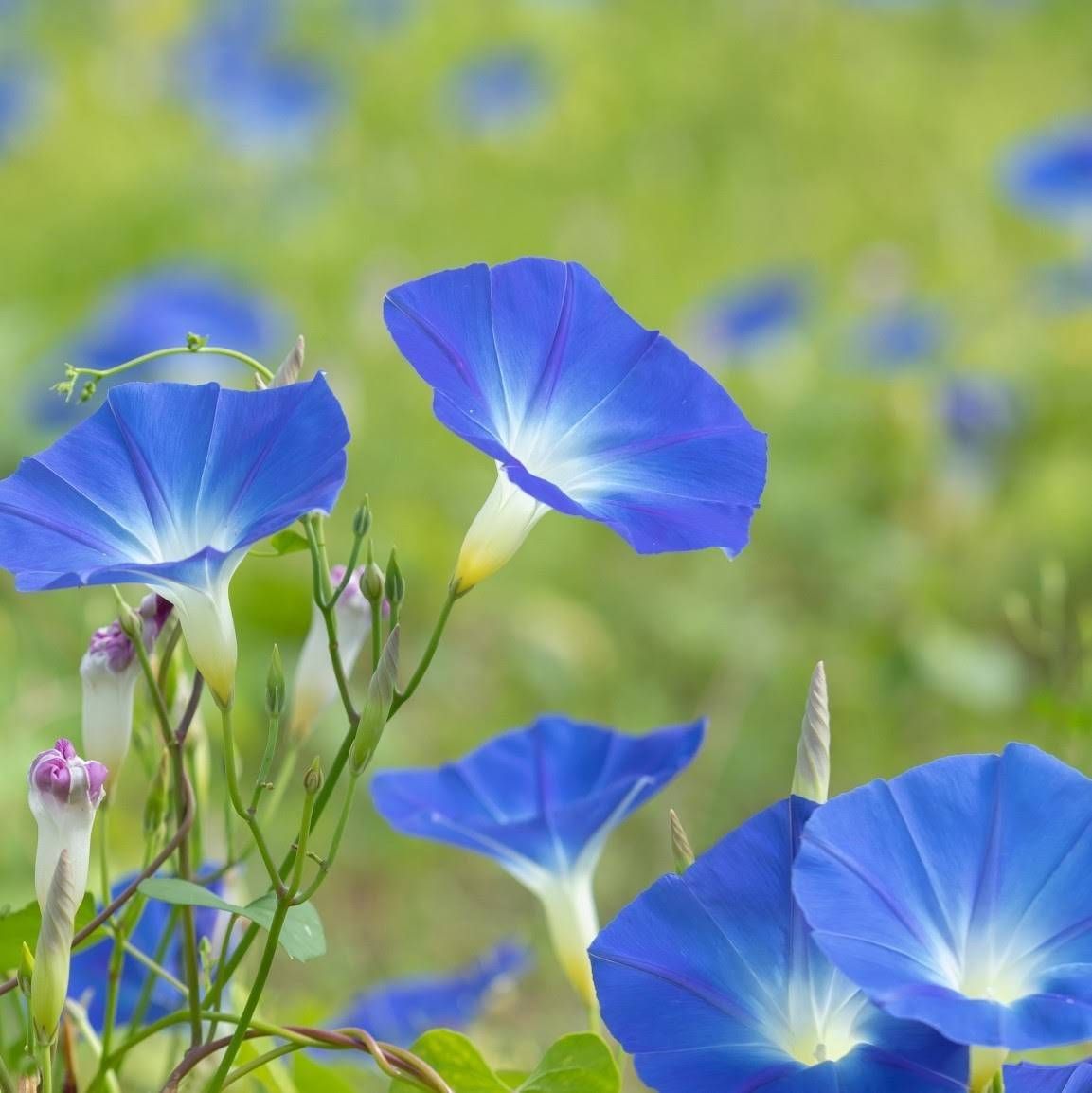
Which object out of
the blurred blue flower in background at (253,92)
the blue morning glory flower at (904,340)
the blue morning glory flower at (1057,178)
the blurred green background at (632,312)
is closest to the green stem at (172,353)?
the blurred green background at (632,312)

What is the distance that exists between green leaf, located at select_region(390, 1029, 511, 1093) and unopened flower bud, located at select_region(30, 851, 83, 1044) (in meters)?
0.17

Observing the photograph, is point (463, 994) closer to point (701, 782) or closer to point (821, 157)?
point (701, 782)

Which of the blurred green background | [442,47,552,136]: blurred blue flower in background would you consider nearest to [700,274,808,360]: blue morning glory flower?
the blurred green background

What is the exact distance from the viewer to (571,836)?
85cm

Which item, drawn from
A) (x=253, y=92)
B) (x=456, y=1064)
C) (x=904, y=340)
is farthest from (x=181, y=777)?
(x=253, y=92)

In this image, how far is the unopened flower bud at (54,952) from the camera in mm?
606

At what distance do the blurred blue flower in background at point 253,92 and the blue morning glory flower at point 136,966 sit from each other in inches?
149

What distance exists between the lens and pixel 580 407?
741 millimetres

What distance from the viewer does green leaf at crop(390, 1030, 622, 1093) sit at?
27.5 inches

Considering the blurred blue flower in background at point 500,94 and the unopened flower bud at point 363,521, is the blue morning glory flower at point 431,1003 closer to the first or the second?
the unopened flower bud at point 363,521

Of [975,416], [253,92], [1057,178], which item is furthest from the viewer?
[253,92]

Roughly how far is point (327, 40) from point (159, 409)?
5004 mm

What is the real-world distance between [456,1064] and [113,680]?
0.22 meters

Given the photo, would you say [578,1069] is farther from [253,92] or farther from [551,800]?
[253,92]
